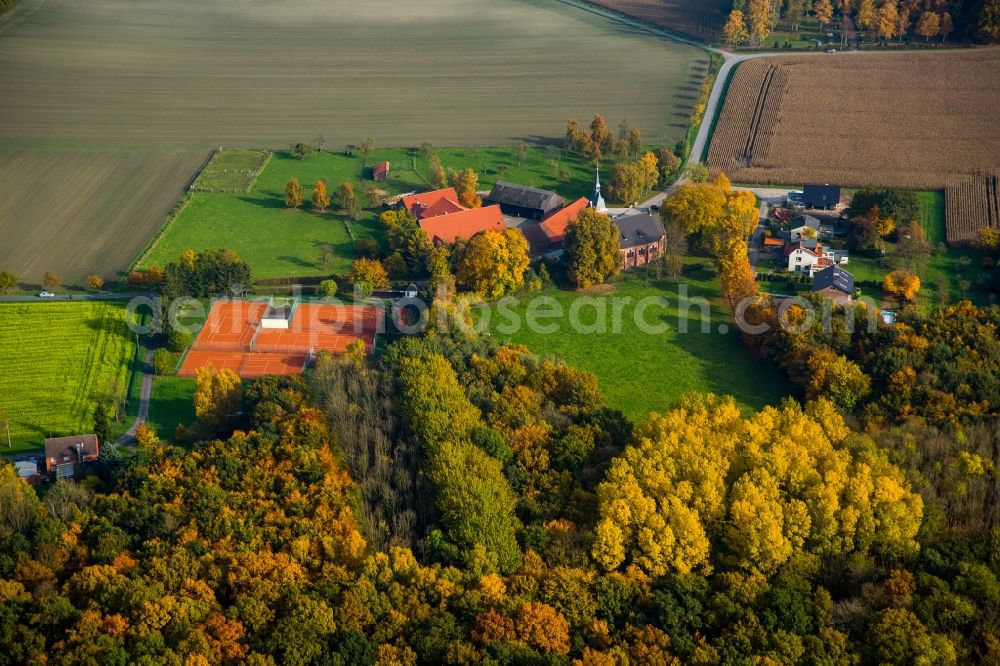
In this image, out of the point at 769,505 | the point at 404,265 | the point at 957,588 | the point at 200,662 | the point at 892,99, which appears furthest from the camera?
the point at 892,99

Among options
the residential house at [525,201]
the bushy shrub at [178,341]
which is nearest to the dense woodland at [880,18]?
the residential house at [525,201]

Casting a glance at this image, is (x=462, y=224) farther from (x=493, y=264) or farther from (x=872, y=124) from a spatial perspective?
(x=872, y=124)

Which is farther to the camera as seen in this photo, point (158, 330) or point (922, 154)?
point (922, 154)

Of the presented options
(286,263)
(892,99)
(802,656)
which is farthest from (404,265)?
(892,99)

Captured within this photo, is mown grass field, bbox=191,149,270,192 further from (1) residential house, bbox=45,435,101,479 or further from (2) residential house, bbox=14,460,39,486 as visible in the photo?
(2) residential house, bbox=14,460,39,486

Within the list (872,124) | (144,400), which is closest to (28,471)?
(144,400)

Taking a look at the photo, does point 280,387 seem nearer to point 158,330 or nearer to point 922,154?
point 158,330

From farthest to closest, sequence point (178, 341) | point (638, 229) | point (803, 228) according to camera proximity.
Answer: point (803, 228), point (638, 229), point (178, 341)
